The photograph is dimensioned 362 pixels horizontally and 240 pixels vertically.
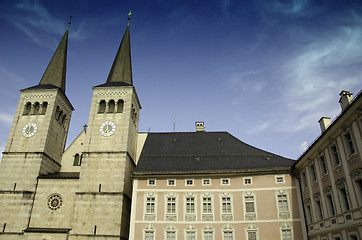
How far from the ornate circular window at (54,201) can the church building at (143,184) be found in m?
0.11

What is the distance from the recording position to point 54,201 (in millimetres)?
31484

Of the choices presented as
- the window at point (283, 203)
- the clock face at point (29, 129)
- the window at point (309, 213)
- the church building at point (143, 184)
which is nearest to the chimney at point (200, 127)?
the church building at point (143, 184)

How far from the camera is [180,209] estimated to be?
28.7 meters

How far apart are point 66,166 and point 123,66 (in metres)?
16.1

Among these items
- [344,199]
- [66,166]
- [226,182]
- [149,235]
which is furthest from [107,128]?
[344,199]

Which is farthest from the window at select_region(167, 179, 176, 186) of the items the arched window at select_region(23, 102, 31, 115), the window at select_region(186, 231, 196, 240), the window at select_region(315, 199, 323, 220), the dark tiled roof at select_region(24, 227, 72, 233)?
the arched window at select_region(23, 102, 31, 115)

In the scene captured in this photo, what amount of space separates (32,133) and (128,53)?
58.4ft

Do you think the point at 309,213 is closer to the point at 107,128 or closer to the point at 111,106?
the point at 107,128

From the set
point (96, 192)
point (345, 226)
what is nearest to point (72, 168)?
point (96, 192)

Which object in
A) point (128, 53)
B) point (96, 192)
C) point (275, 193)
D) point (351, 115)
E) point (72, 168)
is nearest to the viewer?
point (351, 115)

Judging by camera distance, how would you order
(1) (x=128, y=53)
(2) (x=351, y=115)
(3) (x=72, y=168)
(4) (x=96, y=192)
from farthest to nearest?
(1) (x=128, y=53) < (3) (x=72, y=168) < (4) (x=96, y=192) < (2) (x=351, y=115)

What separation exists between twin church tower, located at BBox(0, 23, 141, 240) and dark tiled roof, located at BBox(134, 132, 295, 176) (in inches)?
119

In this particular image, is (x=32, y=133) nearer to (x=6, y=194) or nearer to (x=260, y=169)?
(x=6, y=194)

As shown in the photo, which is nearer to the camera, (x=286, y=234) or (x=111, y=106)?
(x=286, y=234)
